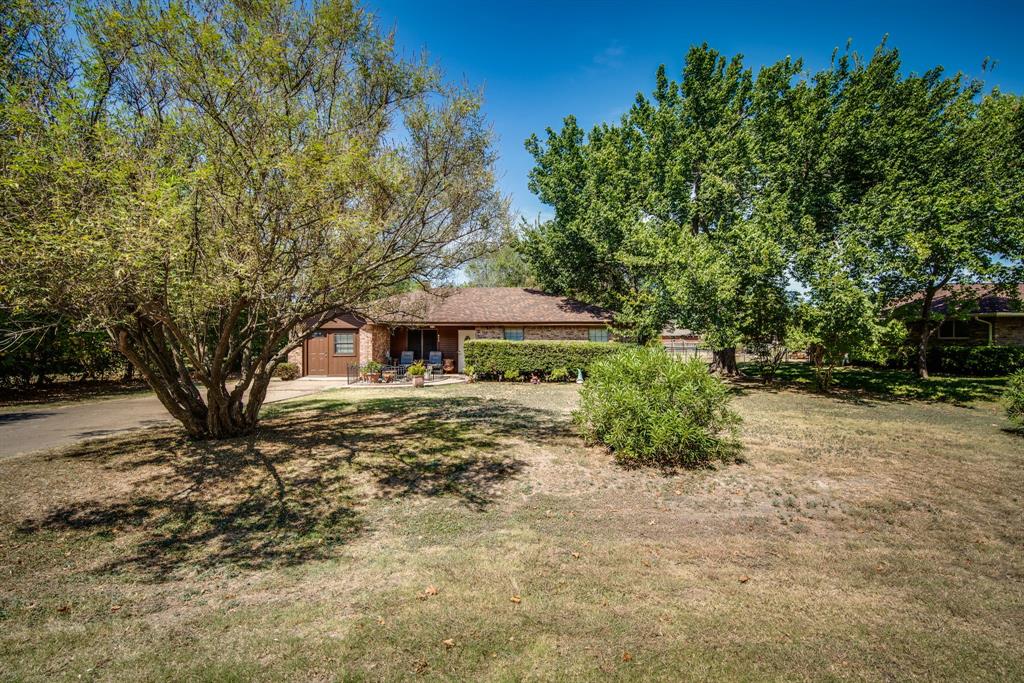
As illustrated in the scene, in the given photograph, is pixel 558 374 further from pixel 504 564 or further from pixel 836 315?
pixel 504 564

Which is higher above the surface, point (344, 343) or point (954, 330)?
point (344, 343)

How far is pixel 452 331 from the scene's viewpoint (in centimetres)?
2430

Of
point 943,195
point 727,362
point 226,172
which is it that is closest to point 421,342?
point 727,362

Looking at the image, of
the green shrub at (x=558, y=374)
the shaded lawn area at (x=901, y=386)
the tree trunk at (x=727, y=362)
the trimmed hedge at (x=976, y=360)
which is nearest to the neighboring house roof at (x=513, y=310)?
the green shrub at (x=558, y=374)

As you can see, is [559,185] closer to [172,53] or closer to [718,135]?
[718,135]

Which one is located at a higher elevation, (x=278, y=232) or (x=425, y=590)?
(x=278, y=232)

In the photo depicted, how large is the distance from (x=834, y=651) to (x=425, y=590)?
10.7 ft

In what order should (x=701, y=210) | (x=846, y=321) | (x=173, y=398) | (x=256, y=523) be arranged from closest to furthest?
(x=256, y=523) → (x=173, y=398) → (x=846, y=321) → (x=701, y=210)

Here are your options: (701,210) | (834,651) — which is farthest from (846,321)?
(834,651)

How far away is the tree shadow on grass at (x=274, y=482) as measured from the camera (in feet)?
16.5

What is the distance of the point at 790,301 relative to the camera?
16.7 meters

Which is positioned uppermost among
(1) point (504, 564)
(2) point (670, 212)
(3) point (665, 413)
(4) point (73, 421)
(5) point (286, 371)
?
(2) point (670, 212)

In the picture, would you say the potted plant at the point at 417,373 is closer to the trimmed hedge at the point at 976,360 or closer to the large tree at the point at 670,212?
the large tree at the point at 670,212

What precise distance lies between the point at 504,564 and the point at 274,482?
428cm
